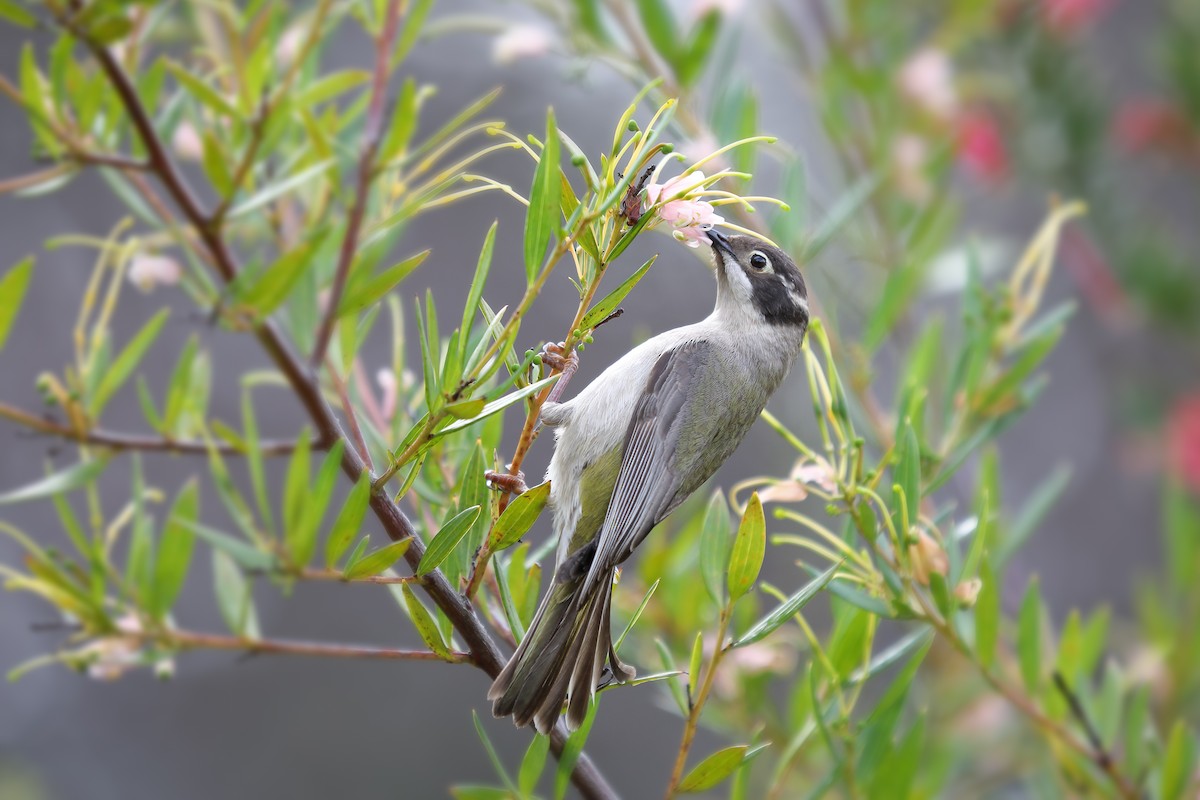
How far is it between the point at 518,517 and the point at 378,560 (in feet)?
0.56

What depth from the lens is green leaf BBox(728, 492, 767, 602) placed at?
135 centimetres

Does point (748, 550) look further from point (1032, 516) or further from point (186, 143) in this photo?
point (186, 143)

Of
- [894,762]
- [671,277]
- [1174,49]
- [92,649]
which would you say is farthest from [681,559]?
[671,277]

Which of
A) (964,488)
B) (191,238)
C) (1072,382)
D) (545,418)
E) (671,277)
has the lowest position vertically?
(1072,382)

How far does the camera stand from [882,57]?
2967 millimetres

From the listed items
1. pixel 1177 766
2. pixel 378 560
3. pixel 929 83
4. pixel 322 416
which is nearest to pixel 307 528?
pixel 322 416

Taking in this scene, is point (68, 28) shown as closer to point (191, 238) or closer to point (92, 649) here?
point (191, 238)

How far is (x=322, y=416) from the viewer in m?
1.45

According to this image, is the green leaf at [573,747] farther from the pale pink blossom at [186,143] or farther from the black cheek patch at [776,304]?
the black cheek patch at [776,304]

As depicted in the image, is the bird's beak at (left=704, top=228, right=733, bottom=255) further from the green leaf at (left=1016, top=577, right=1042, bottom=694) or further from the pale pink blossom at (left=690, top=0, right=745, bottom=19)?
the green leaf at (left=1016, top=577, right=1042, bottom=694)

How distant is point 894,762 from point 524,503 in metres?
0.75

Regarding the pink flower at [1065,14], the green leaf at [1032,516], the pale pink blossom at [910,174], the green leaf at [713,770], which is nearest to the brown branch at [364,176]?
the green leaf at [713,770]

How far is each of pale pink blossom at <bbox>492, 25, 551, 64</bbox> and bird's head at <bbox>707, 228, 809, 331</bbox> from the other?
0.59 m

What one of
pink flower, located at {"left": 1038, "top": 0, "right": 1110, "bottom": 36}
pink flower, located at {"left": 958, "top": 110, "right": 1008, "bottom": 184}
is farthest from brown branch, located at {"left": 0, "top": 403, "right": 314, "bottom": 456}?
pink flower, located at {"left": 1038, "top": 0, "right": 1110, "bottom": 36}
